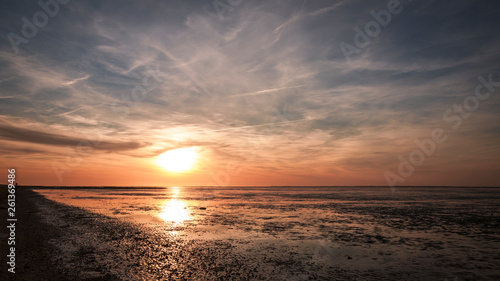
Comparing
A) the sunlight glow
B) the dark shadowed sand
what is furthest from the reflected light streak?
the dark shadowed sand

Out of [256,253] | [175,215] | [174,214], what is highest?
Answer: [256,253]

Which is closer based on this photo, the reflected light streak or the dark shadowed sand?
the dark shadowed sand

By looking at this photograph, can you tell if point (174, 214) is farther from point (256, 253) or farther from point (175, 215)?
point (256, 253)

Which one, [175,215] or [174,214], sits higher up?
[175,215]

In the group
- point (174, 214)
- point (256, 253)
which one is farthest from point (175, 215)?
point (256, 253)

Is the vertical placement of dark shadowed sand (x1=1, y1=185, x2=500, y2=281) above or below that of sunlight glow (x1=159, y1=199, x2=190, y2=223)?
above

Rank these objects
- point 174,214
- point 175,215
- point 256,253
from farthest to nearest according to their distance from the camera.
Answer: point 174,214, point 175,215, point 256,253

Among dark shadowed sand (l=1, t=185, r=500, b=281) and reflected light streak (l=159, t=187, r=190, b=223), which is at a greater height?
dark shadowed sand (l=1, t=185, r=500, b=281)

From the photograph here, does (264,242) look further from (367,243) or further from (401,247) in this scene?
(401,247)

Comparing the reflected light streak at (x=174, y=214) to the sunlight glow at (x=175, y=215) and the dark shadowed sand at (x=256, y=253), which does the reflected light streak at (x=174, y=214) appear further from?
the dark shadowed sand at (x=256, y=253)

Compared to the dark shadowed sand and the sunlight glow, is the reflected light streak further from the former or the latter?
the dark shadowed sand

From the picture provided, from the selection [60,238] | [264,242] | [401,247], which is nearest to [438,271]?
[401,247]

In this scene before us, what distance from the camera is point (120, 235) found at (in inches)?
1019

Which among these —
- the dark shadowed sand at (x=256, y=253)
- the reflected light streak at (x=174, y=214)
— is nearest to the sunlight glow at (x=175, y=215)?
the reflected light streak at (x=174, y=214)
